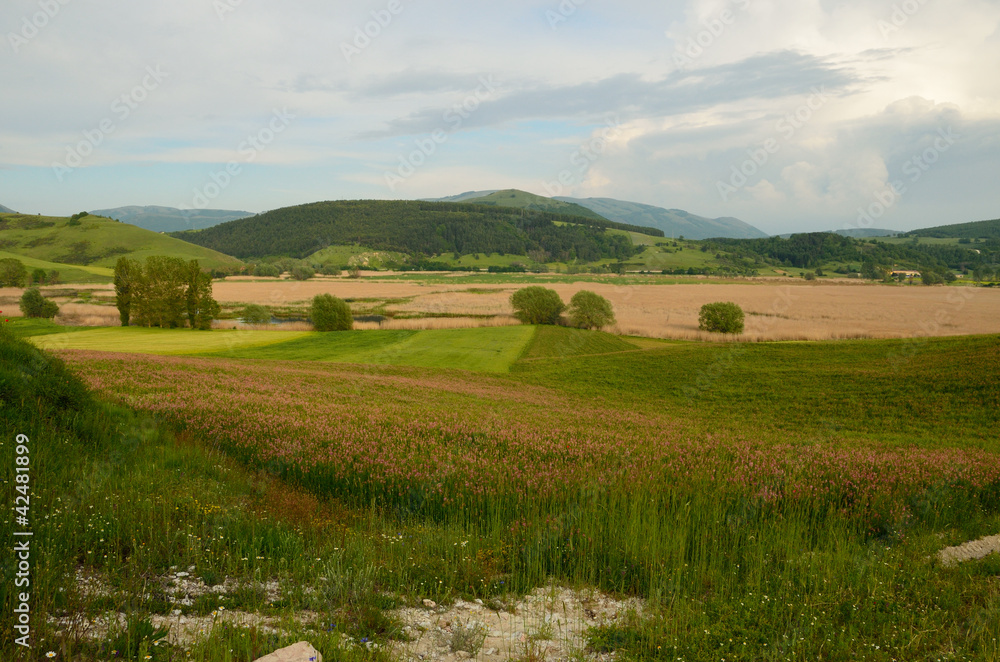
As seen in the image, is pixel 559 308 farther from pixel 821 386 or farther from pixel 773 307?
pixel 773 307

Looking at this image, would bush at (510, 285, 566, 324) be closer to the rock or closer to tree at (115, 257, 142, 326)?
tree at (115, 257, 142, 326)

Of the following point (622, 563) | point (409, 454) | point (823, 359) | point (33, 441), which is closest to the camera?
point (622, 563)

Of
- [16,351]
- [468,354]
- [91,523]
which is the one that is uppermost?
[16,351]

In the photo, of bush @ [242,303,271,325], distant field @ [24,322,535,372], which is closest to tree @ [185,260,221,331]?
distant field @ [24,322,535,372]

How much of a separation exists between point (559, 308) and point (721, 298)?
63.7m

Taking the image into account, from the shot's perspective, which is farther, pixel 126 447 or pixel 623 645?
pixel 126 447

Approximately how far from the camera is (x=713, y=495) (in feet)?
27.2

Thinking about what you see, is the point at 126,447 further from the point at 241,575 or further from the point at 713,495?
the point at 713,495

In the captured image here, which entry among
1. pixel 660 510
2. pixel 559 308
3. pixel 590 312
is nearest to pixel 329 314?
pixel 559 308

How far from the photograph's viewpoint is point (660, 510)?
25.6ft

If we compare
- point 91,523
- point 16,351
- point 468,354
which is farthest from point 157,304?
point 91,523

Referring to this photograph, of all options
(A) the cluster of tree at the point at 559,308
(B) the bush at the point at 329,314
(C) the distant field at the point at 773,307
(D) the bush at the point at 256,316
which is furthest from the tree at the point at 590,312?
(D) the bush at the point at 256,316

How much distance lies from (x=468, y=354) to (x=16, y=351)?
129ft

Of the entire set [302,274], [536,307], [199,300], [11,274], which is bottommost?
[536,307]
